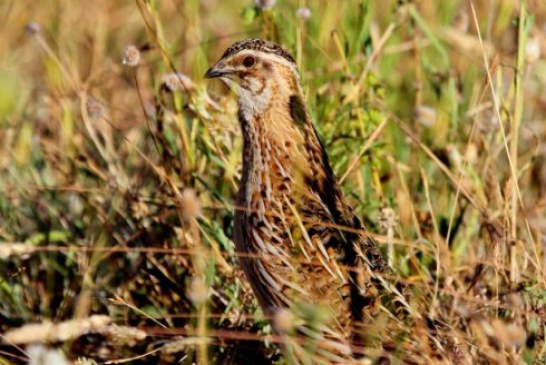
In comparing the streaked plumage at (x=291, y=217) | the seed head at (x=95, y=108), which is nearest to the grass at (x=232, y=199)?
the seed head at (x=95, y=108)

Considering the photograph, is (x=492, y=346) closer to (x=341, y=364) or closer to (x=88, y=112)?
(x=341, y=364)

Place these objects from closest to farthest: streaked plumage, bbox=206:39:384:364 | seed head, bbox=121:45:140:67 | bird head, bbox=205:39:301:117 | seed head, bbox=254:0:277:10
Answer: streaked plumage, bbox=206:39:384:364 → bird head, bbox=205:39:301:117 → seed head, bbox=121:45:140:67 → seed head, bbox=254:0:277:10

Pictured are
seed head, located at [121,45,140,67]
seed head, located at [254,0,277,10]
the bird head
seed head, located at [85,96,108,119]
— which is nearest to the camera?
the bird head

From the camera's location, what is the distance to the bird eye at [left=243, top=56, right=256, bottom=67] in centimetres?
371

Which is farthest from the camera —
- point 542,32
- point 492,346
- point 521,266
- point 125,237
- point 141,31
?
point 141,31

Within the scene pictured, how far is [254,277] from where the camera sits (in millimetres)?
3514

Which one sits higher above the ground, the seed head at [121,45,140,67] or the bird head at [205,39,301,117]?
the seed head at [121,45,140,67]

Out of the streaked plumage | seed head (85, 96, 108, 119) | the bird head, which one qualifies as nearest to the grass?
seed head (85, 96, 108, 119)

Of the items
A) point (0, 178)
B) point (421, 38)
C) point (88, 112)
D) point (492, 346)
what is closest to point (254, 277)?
point (492, 346)

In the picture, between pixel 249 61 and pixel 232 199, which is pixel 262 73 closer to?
pixel 249 61

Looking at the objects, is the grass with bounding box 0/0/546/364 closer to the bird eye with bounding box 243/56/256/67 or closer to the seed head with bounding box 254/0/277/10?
the seed head with bounding box 254/0/277/10

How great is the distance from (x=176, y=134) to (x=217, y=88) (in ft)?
4.40

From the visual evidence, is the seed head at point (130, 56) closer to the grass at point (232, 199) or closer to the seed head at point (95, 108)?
the grass at point (232, 199)

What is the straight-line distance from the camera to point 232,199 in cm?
444
